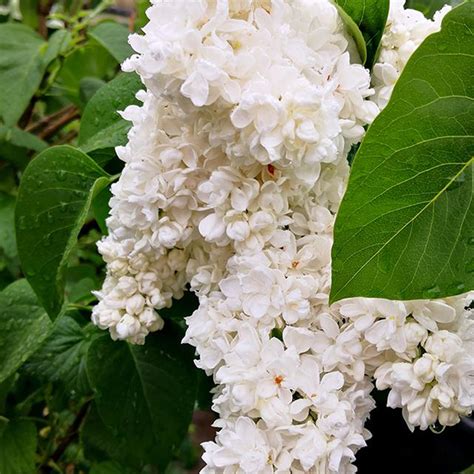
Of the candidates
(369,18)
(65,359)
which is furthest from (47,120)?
(369,18)

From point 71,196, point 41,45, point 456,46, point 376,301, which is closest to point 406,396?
point 376,301

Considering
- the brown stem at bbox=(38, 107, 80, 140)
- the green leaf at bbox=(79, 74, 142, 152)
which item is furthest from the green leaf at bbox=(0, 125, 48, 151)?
the green leaf at bbox=(79, 74, 142, 152)

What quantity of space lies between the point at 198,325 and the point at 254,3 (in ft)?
0.56

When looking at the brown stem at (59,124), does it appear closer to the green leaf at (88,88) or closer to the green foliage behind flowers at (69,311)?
the green foliage behind flowers at (69,311)

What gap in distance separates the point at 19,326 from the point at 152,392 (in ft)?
0.41

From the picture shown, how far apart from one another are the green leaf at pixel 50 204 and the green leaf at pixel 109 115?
0.04 meters

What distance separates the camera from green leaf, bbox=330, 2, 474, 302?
1.05 feet

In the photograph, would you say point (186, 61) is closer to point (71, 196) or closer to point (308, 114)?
point (308, 114)

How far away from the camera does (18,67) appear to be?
740 mm

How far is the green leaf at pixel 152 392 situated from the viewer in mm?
568

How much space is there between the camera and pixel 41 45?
77cm

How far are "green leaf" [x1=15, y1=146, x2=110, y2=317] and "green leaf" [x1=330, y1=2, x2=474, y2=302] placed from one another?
0.22m

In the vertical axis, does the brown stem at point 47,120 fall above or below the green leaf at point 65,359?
above

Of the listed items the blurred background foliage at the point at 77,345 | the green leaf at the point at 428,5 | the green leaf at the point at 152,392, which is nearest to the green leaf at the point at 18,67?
the blurred background foliage at the point at 77,345
